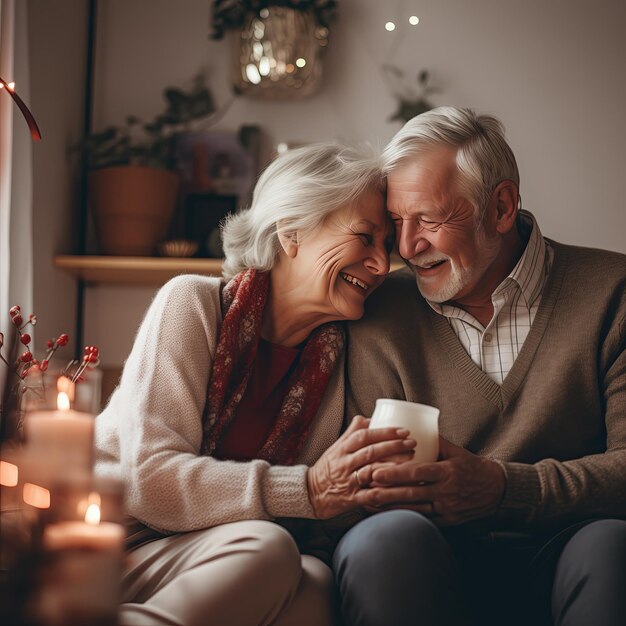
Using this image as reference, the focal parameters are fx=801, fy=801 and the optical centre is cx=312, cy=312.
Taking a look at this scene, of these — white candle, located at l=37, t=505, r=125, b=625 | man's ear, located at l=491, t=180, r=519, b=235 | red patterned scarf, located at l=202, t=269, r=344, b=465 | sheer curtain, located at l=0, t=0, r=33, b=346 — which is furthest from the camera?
sheer curtain, located at l=0, t=0, r=33, b=346

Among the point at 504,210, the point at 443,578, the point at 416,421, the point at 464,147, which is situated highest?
the point at 464,147

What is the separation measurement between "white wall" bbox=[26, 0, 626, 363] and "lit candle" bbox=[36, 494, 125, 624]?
7.18 ft

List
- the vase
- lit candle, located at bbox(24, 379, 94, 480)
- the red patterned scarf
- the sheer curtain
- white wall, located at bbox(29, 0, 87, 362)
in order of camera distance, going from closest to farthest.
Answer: lit candle, located at bbox(24, 379, 94, 480) < the red patterned scarf < the sheer curtain < white wall, located at bbox(29, 0, 87, 362) < the vase

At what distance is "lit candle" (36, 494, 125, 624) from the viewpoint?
0.66m

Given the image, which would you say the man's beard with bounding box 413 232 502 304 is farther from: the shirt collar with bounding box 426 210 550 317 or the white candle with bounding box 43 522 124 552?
the white candle with bounding box 43 522 124 552

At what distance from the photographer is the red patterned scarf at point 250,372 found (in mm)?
1512

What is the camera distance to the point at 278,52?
2727 millimetres

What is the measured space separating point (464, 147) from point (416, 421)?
69cm

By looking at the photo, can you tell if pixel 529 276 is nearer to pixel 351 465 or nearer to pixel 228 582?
pixel 351 465

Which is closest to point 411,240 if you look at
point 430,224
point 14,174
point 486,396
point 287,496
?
point 430,224

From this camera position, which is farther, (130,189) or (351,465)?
(130,189)

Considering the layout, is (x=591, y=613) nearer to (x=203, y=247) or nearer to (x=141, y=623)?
(x=141, y=623)

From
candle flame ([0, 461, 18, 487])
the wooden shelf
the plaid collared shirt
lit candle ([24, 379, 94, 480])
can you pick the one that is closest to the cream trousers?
lit candle ([24, 379, 94, 480])

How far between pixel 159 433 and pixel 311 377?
0.37m
